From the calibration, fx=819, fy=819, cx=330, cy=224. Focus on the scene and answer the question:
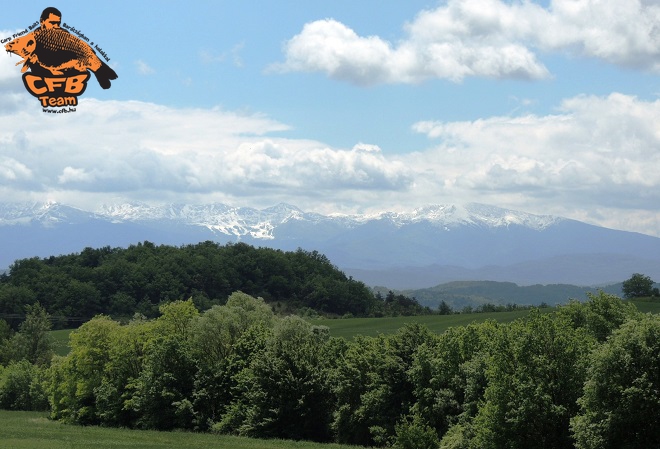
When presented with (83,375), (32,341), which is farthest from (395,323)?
(83,375)

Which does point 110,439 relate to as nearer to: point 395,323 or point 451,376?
point 451,376

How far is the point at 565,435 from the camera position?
177 feet

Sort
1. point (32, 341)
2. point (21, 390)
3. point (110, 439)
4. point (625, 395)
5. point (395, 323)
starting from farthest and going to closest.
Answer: point (395, 323) → point (32, 341) → point (21, 390) → point (110, 439) → point (625, 395)

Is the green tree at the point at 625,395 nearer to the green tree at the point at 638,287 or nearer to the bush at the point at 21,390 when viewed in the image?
the bush at the point at 21,390

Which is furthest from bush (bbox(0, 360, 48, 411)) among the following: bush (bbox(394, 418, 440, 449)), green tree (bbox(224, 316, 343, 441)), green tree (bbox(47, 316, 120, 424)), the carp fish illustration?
bush (bbox(394, 418, 440, 449))

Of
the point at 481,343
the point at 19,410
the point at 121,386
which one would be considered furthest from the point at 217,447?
the point at 19,410

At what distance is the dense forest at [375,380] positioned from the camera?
48.9m

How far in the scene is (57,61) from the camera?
217ft

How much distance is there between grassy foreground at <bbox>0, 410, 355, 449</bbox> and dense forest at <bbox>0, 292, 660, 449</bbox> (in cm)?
494

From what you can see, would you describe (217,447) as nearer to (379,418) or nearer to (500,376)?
(379,418)

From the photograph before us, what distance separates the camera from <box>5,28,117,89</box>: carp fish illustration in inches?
2554

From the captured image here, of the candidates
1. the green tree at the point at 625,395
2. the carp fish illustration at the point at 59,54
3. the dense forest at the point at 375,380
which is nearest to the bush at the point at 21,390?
the dense forest at the point at 375,380

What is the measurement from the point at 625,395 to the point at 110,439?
4218 centimetres

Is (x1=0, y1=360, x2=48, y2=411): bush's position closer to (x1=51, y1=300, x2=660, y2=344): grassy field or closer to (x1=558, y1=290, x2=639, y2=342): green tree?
(x1=51, y1=300, x2=660, y2=344): grassy field
